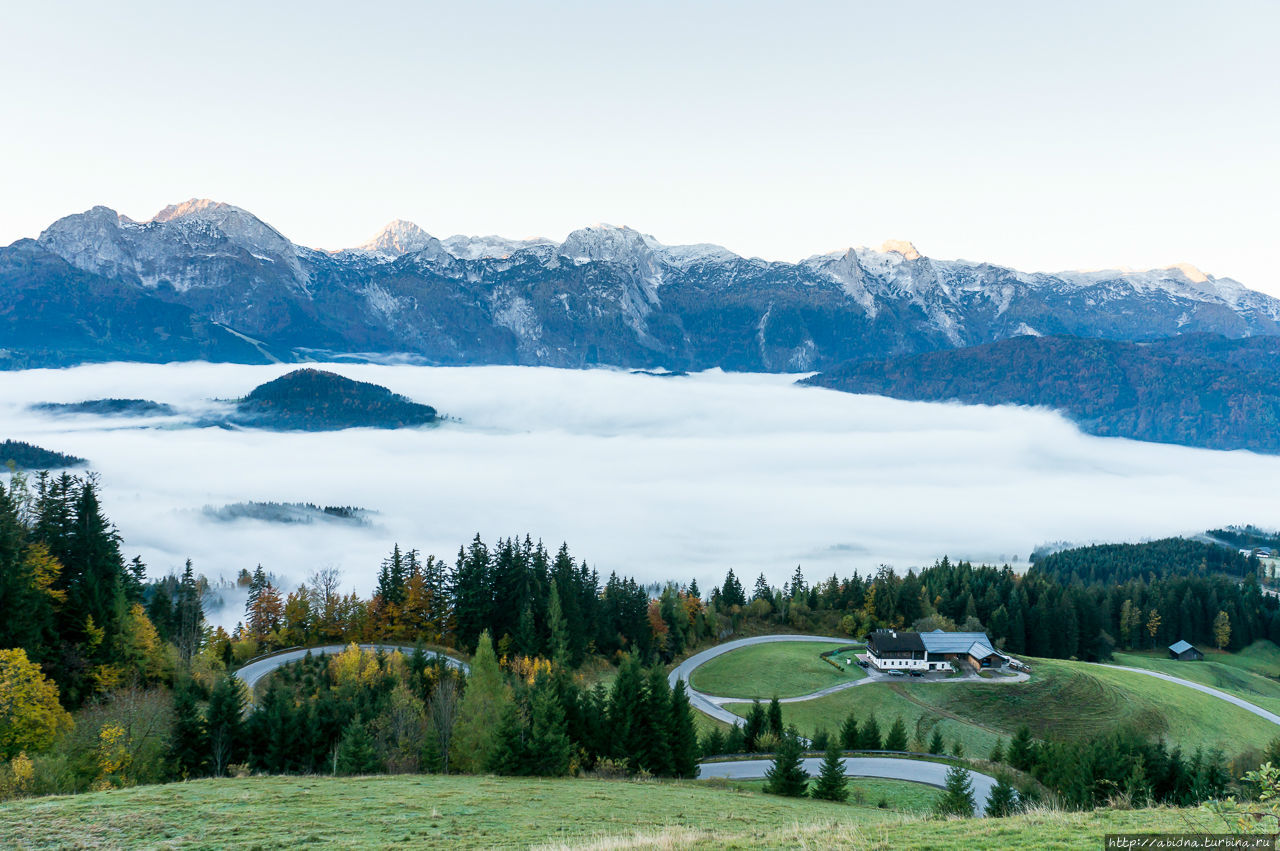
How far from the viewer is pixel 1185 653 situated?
130 m

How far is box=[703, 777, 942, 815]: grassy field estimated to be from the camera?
1794 inches

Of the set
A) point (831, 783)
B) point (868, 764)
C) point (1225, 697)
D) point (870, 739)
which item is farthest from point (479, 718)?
point (1225, 697)

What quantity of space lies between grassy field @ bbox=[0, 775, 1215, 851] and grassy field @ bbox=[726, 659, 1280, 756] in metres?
51.3

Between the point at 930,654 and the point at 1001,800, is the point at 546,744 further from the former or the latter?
the point at 930,654

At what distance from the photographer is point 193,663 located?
68125mm

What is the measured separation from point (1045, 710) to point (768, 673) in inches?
1302

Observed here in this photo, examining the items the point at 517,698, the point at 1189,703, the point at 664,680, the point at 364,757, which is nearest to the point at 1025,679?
the point at 1189,703

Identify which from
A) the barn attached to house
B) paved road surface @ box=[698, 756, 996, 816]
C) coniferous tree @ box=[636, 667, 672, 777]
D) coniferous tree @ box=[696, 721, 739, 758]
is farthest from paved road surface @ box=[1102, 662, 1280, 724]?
coniferous tree @ box=[636, 667, 672, 777]

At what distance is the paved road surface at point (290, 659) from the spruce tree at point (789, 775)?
144ft

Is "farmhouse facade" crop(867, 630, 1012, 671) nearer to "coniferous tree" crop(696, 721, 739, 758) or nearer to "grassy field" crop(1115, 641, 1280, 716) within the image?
"grassy field" crop(1115, 641, 1280, 716)

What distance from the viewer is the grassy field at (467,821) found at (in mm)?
20859

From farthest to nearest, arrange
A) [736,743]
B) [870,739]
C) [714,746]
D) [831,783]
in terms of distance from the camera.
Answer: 1. [870,739]
2. [736,743]
3. [714,746]
4. [831,783]

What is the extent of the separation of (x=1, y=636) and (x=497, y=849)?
4597cm

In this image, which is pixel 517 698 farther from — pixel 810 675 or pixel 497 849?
pixel 810 675
